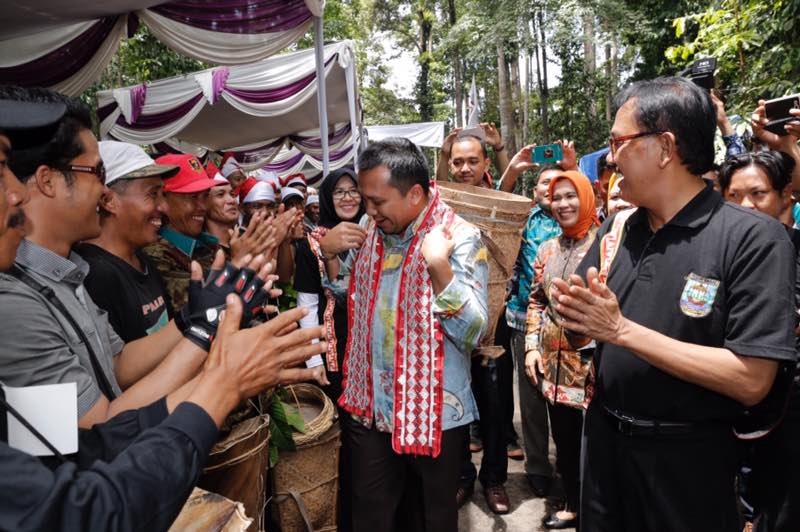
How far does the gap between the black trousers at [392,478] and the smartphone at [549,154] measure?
185 centimetres

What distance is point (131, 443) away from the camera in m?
1.16

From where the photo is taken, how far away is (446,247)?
1.88 metres

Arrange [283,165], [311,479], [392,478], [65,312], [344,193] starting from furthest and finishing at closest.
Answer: [283,165], [344,193], [311,479], [392,478], [65,312]

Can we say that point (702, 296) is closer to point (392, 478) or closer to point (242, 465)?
point (392, 478)

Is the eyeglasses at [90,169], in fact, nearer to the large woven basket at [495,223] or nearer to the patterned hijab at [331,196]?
the large woven basket at [495,223]

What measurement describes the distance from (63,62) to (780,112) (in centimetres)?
602

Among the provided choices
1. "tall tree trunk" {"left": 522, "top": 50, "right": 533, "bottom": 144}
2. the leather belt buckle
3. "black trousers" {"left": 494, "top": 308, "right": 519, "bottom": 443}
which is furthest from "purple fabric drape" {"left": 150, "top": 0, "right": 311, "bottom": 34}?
"tall tree trunk" {"left": 522, "top": 50, "right": 533, "bottom": 144}

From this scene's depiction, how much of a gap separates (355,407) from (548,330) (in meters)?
1.17

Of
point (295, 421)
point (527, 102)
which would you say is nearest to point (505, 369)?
point (295, 421)

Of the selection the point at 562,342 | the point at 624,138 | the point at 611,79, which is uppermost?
the point at 611,79

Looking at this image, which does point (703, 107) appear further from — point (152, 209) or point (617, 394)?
point (152, 209)

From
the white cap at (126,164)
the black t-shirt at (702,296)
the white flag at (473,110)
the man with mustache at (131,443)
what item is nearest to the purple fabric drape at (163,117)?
the white flag at (473,110)

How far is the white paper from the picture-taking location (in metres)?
1.02

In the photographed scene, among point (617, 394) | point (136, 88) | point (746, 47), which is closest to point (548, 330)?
point (617, 394)
